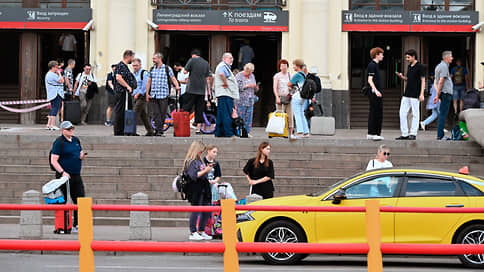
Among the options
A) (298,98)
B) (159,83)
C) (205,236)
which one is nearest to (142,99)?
(159,83)

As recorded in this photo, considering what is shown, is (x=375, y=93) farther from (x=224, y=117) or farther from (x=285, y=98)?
(x=224, y=117)

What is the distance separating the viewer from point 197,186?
14445 mm

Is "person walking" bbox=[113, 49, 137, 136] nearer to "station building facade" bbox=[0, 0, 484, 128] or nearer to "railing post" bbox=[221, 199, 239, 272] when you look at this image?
"station building facade" bbox=[0, 0, 484, 128]

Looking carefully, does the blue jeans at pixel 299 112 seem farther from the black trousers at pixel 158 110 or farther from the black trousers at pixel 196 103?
the black trousers at pixel 158 110

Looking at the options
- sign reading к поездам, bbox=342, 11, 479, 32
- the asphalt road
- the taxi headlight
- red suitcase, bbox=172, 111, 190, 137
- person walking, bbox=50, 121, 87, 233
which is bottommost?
the asphalt road

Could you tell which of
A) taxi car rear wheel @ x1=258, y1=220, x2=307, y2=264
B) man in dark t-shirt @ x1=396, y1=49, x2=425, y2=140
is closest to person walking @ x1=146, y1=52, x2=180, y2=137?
man in dark t-shirt @ x1=396, y1=49, x2=425, y2=140

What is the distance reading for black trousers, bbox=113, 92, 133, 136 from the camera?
→ 1925 centimetres

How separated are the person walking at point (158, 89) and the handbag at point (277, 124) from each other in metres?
2.22

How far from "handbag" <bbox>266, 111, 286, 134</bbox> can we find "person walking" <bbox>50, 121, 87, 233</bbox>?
542 centimetres

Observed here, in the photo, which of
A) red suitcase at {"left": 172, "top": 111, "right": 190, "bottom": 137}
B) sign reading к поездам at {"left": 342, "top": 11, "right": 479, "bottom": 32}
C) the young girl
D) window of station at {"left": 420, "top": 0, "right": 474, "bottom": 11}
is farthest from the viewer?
window of station at {"left": 420, "top": 0, "right": 474, "bottom": 11}

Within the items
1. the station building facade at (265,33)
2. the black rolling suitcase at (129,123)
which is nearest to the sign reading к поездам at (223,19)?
the station building facade at (265,33)

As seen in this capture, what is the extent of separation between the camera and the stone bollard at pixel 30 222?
14375 mm

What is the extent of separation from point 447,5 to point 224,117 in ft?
36.5

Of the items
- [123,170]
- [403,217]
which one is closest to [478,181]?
[403,217]
